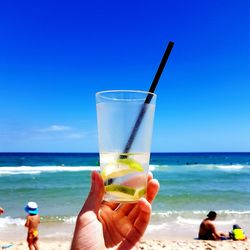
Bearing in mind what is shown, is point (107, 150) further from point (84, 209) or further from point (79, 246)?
point (79, 246)

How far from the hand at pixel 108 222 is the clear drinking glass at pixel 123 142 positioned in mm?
128

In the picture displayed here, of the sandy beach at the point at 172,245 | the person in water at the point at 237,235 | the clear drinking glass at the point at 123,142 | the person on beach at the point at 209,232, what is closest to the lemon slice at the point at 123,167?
the clear drinking glass at the point at 123,142

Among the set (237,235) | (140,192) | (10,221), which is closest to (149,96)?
(140,192)

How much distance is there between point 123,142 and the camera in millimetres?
1877

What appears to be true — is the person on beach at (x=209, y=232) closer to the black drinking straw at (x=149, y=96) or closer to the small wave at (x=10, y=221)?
the small wave at (x=10, y=221)

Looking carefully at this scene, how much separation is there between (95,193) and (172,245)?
6856 mm

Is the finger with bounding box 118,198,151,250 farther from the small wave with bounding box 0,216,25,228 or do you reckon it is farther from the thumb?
the small wave with bounding box 0,216,25,228

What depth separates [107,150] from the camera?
1.90 m

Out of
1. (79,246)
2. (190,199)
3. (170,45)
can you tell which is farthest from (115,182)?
(190,199)

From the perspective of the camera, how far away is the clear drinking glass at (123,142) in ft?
6.14

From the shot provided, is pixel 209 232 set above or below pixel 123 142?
below

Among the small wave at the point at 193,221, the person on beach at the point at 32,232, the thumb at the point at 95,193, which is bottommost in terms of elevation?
the small wave at the point at 193,221

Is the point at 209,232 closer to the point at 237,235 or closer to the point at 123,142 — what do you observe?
the point at 237,235

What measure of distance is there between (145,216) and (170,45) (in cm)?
112
